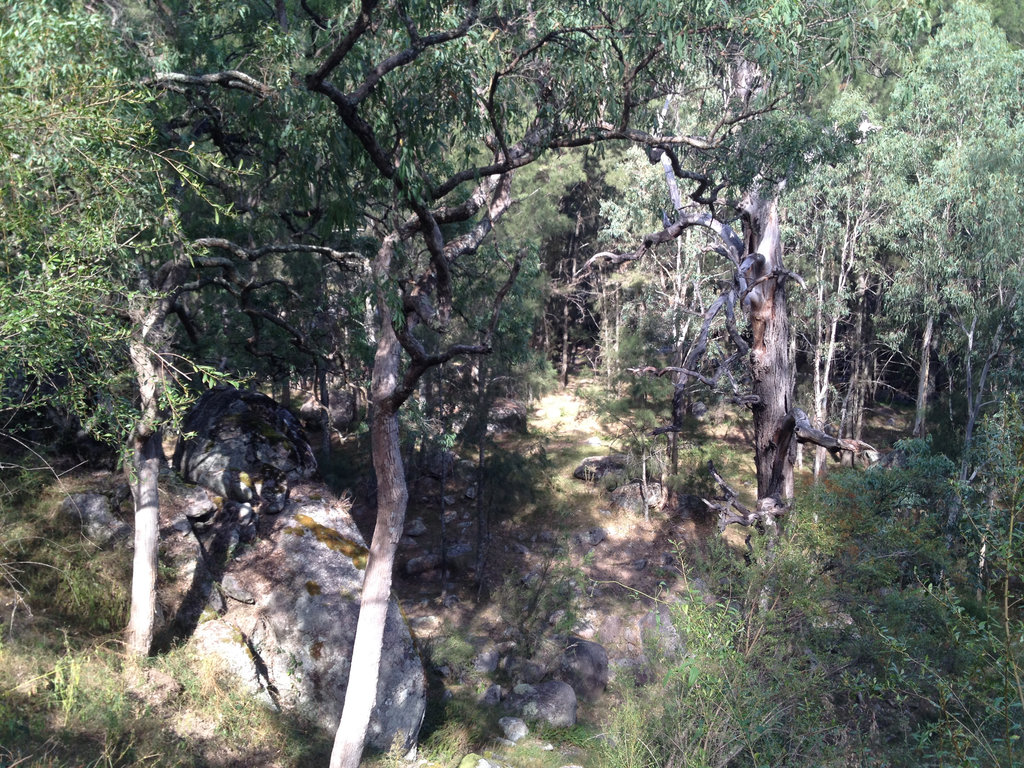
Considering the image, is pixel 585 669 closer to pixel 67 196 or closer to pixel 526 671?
pixel 526 671

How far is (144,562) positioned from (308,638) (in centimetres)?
231

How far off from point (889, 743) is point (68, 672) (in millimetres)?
7046

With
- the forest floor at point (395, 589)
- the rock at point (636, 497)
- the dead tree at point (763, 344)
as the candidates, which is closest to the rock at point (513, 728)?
the forest floor at point (395, 589)

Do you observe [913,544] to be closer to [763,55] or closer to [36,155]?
[763,55]

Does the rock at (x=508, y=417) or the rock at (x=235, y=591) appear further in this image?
the rock at (x=508, y=417)

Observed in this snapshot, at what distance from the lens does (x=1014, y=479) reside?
10.2 ft

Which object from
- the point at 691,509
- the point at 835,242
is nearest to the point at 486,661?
the point at 691,509

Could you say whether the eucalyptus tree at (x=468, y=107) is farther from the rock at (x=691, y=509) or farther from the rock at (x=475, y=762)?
the rock at (x=691, y=509)

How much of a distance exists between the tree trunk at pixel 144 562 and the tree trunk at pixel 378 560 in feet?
8.10

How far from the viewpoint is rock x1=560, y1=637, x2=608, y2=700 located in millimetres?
10977

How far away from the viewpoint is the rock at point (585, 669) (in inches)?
432

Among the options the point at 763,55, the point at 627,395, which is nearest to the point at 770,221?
the point at 763,55

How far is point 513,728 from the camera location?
30.6ft

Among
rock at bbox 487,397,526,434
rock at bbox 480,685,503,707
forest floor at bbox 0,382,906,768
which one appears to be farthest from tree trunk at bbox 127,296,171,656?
rock at bbox 487,397,526,434
